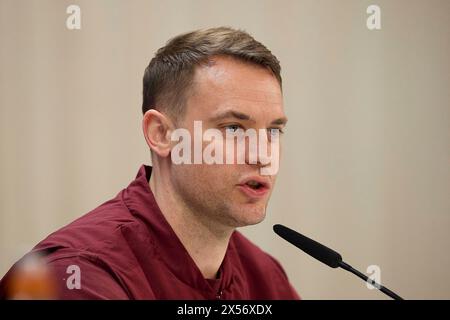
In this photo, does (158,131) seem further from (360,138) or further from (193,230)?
(360,138)

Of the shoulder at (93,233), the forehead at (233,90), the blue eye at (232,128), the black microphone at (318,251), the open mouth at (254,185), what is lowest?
the black microphone at (318,251)

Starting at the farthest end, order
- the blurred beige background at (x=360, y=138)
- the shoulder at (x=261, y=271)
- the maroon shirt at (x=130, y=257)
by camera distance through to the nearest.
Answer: the blurred beige background at (x=360, y=138) → the shoulder at (x=261, y=271) → the maroon shirt at (x=130, y=257)

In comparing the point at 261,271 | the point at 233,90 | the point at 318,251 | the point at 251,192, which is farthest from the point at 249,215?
the point at 261,271

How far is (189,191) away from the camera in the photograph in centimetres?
106

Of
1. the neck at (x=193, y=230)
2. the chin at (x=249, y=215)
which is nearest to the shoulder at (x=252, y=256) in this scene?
the neck at (x=193, y=230)

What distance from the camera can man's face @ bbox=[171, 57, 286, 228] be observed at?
3.32 ft

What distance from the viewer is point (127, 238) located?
99 centimetres

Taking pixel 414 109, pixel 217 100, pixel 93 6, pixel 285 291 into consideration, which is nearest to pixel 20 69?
pixel 93 6

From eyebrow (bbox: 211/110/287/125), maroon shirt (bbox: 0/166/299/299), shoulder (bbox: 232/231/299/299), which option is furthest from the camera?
shoulder (bbox: 232/231/299/299)

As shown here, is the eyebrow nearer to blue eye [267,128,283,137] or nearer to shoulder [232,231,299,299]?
blue eye [267,128,283,137]

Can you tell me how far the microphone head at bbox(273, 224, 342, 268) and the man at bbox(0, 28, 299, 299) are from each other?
0.07 m

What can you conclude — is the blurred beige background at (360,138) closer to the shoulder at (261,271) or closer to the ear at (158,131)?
the shoulder at (261,271)

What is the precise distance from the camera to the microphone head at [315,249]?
97cm

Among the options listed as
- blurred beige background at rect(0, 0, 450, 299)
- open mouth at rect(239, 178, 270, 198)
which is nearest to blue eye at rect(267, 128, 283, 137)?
open mouth at rect(239, 178, 270, 198)
